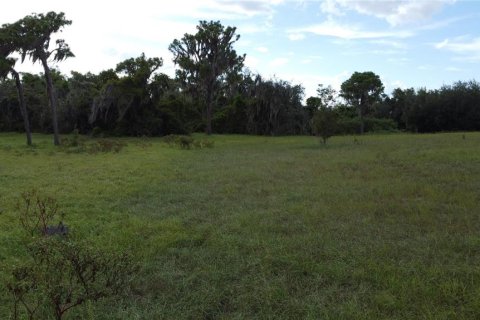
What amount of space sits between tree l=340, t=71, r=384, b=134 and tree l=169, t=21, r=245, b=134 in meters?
20.4

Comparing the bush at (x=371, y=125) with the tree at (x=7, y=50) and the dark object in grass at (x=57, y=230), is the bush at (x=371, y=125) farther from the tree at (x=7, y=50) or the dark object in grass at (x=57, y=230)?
the dark object in grass at (x=57, y=230)

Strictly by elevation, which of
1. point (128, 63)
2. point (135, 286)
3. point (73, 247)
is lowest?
point (135, 286)

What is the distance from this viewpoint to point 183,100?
3894 centimetres

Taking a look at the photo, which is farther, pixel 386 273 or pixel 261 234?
pixel 261 234

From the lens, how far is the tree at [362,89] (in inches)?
2133

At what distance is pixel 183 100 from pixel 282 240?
1341 inches

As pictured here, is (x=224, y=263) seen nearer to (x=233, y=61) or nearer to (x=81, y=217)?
(x=81, y=217)

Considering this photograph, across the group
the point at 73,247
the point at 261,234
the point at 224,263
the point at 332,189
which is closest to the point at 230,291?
the point at 224,263

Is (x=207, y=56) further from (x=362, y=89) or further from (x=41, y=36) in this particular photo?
(x=362, y=89)

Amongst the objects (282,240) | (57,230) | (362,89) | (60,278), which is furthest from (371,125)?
(60,278)

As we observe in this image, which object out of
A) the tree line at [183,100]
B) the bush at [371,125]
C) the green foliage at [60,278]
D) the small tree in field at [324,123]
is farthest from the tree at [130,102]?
the green foliage at [60,278]

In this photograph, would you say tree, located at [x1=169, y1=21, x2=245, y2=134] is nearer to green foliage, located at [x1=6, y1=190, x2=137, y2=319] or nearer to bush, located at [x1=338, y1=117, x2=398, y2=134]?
bush, located at [x1=338, y1=117, x2=398, y2=134]

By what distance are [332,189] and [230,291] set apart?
19.2 feet

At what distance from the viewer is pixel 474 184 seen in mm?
9703
